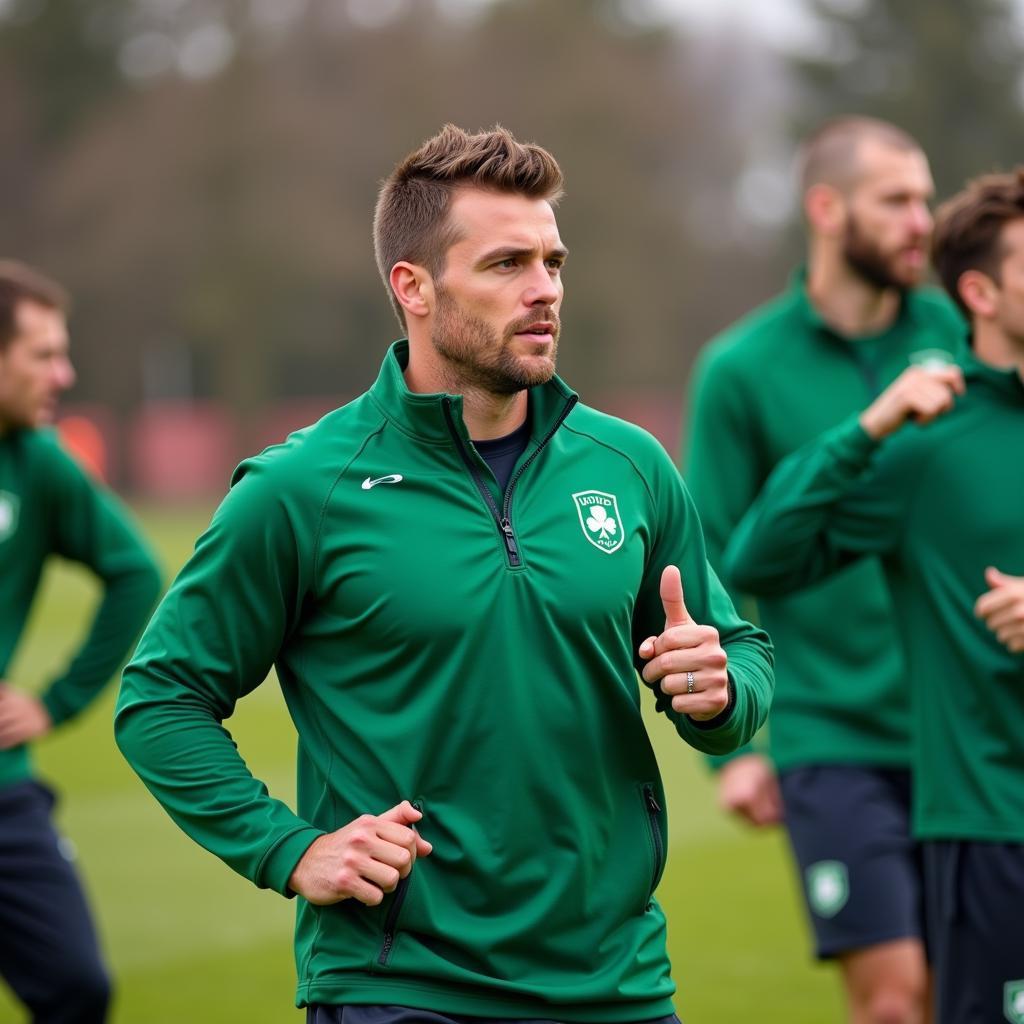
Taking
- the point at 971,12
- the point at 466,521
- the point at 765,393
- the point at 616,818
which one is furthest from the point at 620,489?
the point at 971,12

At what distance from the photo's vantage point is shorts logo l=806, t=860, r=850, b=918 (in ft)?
18.5

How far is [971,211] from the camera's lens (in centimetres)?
505

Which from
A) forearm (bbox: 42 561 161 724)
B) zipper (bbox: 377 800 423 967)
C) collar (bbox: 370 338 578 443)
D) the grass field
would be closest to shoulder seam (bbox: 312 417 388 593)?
collar (bbox: 370 338 578 443)

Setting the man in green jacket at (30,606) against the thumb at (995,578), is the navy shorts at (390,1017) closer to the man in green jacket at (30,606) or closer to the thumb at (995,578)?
the thumb at (995,578)

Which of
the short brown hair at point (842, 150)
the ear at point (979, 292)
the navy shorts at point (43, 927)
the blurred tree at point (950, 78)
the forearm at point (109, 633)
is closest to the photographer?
the ear at point (979, 292)

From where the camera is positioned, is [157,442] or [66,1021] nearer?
[66,1021]

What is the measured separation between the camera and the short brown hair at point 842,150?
6.56m

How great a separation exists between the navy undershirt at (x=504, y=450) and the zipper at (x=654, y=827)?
0.70m

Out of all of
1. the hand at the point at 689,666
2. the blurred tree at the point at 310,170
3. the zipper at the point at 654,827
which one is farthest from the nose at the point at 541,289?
the blurred tree at the point at 310,170

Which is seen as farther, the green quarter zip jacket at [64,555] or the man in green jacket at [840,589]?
the green quarter zip jacket at [64,555]

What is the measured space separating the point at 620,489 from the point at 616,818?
66 centimetres

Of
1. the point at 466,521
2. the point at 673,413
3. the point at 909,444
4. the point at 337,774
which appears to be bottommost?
the point at 337,774

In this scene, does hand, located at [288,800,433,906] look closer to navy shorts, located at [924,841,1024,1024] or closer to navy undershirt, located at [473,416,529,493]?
navy undershirt, located at [473,416,529,493]

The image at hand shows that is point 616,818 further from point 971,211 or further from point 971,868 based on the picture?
point 971,211
